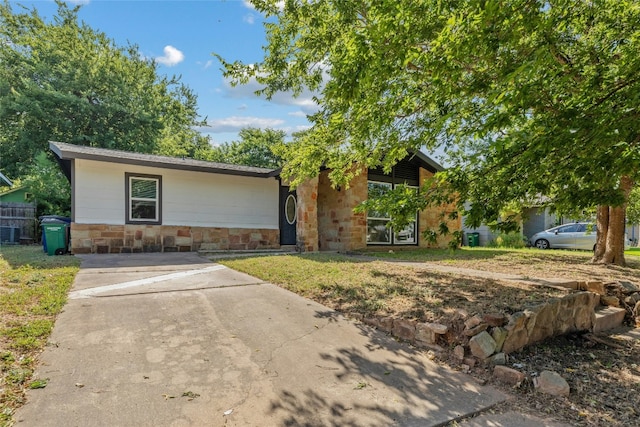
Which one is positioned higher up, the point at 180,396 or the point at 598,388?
the point at 180,396

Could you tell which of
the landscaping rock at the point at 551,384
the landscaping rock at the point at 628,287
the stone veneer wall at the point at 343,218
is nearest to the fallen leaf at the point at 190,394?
the landscaping rock at the point at 551,384

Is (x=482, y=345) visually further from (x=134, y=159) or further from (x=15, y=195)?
(x=15, y=195)

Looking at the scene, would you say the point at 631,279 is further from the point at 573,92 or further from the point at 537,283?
the point at 573,92

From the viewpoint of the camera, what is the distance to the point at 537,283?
16.3ft

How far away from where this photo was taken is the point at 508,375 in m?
2.94

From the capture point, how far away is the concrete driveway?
2.28m

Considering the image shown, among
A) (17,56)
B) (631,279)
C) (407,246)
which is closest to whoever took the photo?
(631,279)

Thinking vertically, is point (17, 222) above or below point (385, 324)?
above

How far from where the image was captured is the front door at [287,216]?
12055mm

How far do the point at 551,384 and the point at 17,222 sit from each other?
16286 millimetres

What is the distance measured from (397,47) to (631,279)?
19.7ft

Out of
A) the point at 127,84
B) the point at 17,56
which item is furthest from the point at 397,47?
the point at 17,56

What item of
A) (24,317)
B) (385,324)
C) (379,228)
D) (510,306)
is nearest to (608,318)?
(510,306)

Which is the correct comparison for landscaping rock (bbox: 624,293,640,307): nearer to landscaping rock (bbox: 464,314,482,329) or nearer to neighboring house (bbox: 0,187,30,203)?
landscaping rock (bbox: 464,314,482,329)
